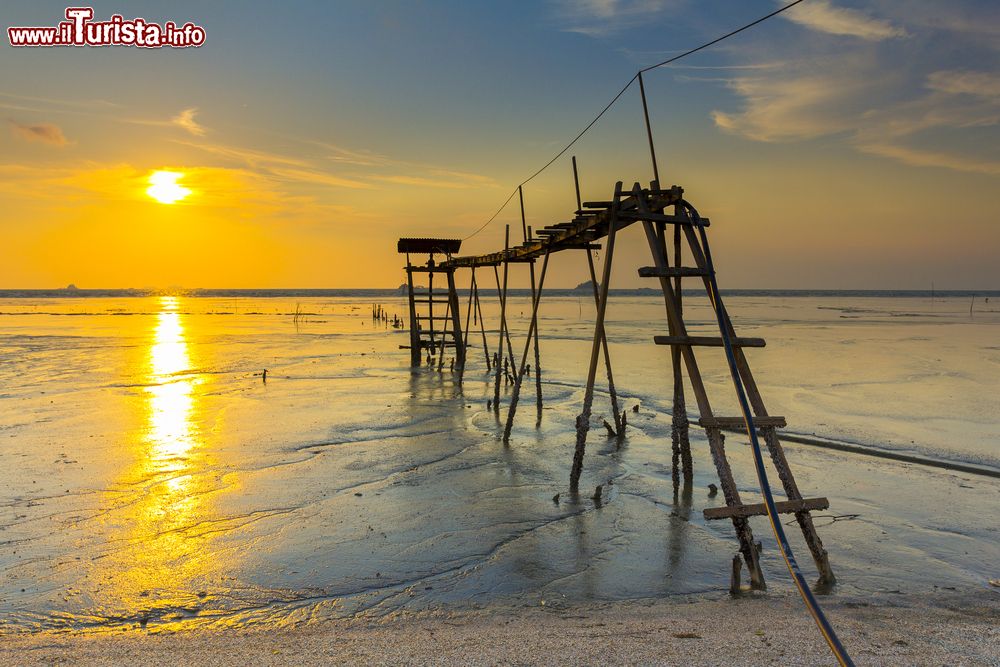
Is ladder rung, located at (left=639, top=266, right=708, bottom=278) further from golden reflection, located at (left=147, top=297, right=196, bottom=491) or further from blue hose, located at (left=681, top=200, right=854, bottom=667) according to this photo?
golden reflection, located at (left=147, top=297, right=196, bottom=491)

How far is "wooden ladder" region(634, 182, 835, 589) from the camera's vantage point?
6.29m

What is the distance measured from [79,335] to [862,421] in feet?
130

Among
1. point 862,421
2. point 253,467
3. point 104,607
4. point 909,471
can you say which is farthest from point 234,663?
point 862,421

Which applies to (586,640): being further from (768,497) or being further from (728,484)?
(728,484)

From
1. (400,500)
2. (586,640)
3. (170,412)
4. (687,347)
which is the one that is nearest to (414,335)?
(170,412)

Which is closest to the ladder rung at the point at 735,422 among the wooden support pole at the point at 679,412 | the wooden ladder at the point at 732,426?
the wooden ladder at the point at 732,426

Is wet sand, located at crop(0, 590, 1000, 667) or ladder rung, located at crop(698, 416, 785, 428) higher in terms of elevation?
ladder rung, located at crop(698, 416, 785, 428)

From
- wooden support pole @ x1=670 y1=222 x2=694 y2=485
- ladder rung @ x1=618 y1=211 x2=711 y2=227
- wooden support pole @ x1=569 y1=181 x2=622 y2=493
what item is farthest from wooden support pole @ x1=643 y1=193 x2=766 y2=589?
wooden support pole @ x1=670 y1=222 x2=694 y2=485

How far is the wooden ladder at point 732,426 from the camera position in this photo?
629 centimetres

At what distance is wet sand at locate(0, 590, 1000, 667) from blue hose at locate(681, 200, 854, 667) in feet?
1.04

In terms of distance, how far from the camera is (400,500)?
911cm

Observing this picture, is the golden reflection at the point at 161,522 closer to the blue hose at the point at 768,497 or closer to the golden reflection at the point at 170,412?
the golden reflection at the point at 170,412

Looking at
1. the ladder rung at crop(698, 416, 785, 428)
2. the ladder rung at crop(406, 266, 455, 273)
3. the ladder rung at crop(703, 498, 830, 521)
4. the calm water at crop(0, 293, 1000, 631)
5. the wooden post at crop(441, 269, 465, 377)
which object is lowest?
the calm water at crop(0, 293, 1000, 631)

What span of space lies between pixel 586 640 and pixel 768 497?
1818 mm
